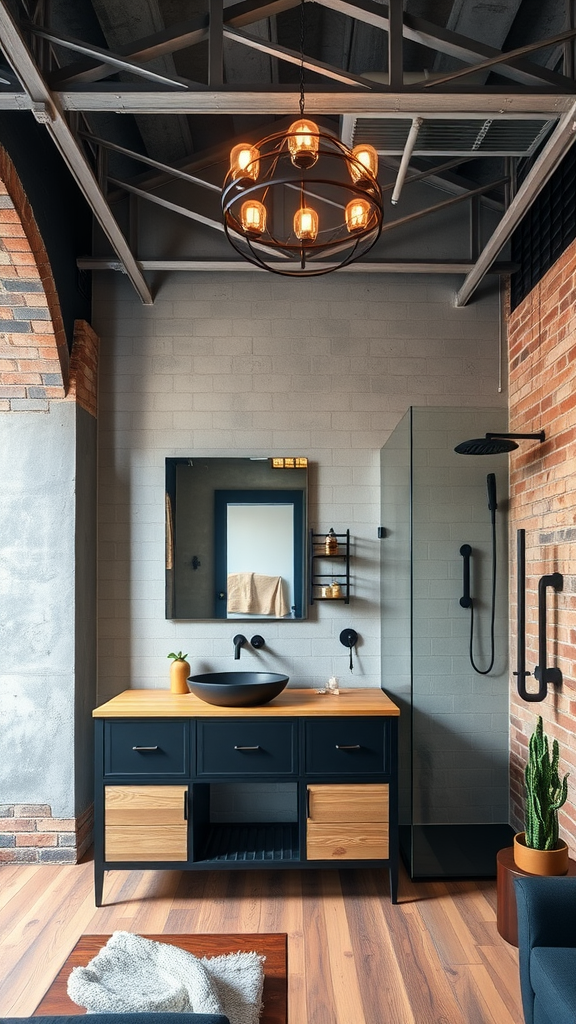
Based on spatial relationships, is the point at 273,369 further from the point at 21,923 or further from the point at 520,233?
the point at 21,923

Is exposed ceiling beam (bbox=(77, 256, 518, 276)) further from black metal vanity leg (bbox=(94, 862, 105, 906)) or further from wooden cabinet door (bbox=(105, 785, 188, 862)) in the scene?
black metal vanity leg (bbox=(94, 862, 105, 906))

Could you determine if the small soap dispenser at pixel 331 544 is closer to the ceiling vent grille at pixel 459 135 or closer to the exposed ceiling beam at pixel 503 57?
the ceiling vent grille at pixel 459 135

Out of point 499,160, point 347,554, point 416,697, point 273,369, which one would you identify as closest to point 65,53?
point 273,369

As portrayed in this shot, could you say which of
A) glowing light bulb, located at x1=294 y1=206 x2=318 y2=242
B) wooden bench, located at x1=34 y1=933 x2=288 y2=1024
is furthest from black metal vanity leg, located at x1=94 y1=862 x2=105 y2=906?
glowing light bulb, located at x1=294 y1=206 x2=318 y2=242

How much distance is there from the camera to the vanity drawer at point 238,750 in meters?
3.60

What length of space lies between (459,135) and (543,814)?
264cm

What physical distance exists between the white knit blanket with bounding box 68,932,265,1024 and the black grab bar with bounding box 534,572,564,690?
5.81ft

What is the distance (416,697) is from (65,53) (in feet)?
10.6

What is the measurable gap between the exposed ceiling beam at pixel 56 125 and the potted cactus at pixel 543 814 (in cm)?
275

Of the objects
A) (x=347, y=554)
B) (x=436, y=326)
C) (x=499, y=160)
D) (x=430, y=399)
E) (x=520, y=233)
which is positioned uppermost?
(x=499, y=160)

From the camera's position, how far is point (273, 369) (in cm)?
446

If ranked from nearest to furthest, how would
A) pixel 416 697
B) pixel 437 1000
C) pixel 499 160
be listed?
pixel 437 1000
pixel 416 697
pixel 499 160

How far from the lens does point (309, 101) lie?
2.57 metres

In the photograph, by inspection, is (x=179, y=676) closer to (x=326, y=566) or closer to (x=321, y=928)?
(x=326, y=566)
